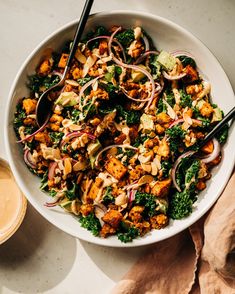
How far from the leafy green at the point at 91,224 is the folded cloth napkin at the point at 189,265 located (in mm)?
444

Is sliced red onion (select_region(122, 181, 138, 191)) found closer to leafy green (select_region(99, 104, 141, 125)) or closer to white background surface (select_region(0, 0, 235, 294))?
leafy green (select_region(99, 104, 141, 125))

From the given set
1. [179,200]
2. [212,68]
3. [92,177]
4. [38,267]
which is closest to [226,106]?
[212,68]

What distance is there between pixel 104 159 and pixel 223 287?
100cm

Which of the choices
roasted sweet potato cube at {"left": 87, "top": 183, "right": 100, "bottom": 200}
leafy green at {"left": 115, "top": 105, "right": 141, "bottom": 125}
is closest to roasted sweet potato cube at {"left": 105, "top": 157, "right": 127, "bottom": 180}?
roasted sweet potato cube at {"left": 87, "top": 183, "right": 100, "bottom": 200}

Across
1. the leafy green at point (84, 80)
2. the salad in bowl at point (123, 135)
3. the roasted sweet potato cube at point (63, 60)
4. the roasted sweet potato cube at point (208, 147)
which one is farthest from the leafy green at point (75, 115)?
the roasted sweet potato cube at point (208, 147)

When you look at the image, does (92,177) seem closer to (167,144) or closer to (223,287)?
(167,144)

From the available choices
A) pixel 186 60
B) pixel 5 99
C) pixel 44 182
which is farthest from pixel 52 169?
pixel 186 60

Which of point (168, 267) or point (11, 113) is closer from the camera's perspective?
point (11, 113)

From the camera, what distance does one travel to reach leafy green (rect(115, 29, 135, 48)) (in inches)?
99.4

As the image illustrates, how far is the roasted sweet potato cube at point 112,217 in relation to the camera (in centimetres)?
245

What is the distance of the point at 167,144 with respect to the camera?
246 cm

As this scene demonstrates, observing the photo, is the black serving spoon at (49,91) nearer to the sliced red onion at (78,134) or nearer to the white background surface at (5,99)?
the sliced red onion at (78,134)

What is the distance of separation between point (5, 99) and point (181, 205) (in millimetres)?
1187

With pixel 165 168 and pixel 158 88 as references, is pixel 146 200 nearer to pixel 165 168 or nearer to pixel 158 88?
pixel 165 168
